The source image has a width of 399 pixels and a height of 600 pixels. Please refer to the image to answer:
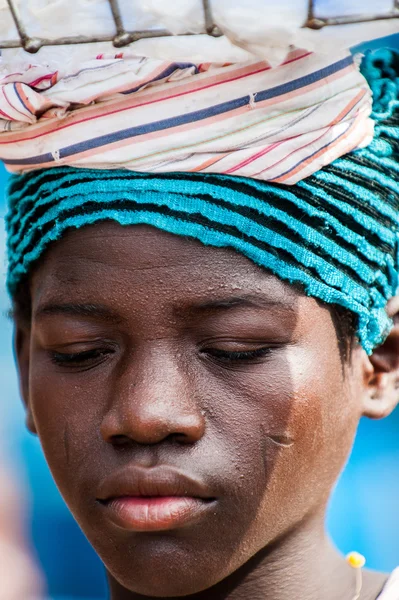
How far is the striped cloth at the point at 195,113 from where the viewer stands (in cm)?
194

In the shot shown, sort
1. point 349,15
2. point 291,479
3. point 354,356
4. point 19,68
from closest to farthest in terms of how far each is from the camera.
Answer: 1. point 349,15
2. point 19,68
3. point 291,479
4. point 354,356

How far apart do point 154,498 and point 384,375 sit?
0.70 metres

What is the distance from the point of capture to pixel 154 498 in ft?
6.37

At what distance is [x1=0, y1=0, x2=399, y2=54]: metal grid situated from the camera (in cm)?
158

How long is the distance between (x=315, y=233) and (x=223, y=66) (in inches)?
16.0

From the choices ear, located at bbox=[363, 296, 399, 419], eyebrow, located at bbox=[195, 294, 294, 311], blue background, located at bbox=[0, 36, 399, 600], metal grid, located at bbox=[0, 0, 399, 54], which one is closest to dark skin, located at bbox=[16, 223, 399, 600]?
eyebrow, located at bbox=[195, 294, 294, 311]

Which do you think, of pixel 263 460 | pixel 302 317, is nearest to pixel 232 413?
pixel 263 460

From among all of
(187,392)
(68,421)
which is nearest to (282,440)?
(187,392)

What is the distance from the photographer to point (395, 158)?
223cm

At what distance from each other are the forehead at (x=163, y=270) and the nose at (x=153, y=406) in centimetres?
15

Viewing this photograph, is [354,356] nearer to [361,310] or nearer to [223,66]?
[361,310]

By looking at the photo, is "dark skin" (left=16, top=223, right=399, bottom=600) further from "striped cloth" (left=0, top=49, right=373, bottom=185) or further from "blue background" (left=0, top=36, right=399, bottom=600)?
"blue background" (left=0, top=36, right=399, bottom=600)

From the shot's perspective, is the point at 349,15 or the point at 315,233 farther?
the point at 315,233

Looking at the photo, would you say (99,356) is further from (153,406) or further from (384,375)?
(384,375)
